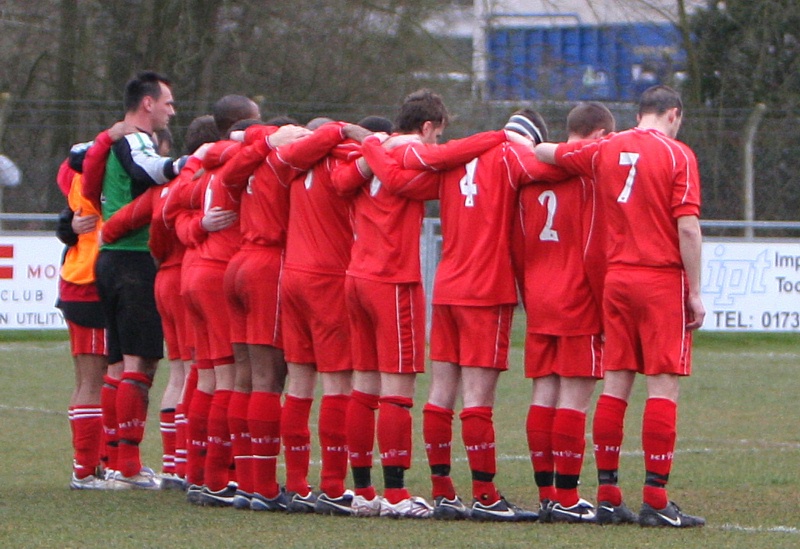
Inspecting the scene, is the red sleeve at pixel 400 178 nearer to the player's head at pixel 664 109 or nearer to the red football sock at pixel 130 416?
the player's head at pixel 664 109

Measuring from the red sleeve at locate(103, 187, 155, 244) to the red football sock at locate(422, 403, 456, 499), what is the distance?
219 cm

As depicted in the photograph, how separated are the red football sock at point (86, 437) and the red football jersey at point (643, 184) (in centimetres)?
327

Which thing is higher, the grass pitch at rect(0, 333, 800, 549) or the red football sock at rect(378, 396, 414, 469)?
the red football sock at rect(378, 396, 414, 469)

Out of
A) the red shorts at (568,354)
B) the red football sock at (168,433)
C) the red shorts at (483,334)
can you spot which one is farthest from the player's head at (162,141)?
the red shorts at (568,354)

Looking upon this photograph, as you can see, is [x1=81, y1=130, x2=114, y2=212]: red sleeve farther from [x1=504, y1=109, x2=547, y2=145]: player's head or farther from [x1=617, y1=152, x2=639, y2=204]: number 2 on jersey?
[x1=617, y1=152, x2=639, y2=204]: number 2 on jersey

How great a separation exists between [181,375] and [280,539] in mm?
2665

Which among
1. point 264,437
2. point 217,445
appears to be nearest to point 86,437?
point 217,445

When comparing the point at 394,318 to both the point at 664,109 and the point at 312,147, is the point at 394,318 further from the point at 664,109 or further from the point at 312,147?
the point at 664,109

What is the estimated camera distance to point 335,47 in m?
22.0

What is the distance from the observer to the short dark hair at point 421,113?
6648mm

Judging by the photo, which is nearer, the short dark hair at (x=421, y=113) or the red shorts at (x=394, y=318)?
the red shorts at (x=394, y=318)

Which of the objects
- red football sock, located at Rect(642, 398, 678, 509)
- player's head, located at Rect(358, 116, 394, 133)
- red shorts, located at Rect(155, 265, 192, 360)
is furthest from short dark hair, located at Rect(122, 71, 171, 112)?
red football sock, located at Rect(642, 398, 678, 509)

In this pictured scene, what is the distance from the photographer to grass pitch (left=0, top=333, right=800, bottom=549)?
582 cm

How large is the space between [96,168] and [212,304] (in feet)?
4.41
